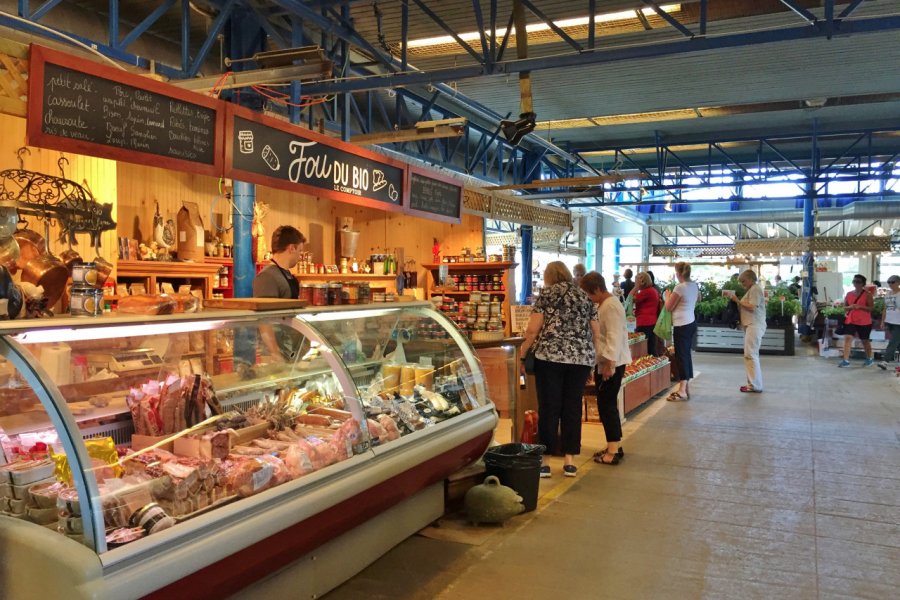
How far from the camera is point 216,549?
257cm

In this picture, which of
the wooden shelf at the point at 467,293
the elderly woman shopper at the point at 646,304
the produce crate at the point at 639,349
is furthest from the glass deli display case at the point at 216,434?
the elderly woman shopper at the point at 646,304

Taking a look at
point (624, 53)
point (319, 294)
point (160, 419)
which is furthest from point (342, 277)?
point (160, 419)

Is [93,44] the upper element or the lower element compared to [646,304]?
upper

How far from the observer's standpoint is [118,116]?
3547mm

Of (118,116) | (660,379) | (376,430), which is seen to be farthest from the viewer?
(660,379)

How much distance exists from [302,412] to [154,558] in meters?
1.54

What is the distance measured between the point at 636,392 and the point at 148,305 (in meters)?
6.22

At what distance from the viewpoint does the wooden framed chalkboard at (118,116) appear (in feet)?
10.4

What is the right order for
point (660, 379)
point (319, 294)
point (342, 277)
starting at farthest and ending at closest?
1. point (660, 379)
2. point (342, 277)
3. point (319, 294)

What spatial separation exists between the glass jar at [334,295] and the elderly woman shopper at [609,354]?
2.30 m

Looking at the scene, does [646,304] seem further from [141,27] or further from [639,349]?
[141,27]

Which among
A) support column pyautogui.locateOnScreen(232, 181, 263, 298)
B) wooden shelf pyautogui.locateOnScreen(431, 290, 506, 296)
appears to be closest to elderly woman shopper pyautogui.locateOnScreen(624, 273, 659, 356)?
wooden shelf pyautogui.locateOnScreen(431, 290, 506, 296)

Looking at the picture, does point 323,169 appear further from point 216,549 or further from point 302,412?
point 216,549

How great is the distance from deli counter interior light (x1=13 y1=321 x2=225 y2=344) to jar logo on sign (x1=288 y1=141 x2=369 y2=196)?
6.00 ft
